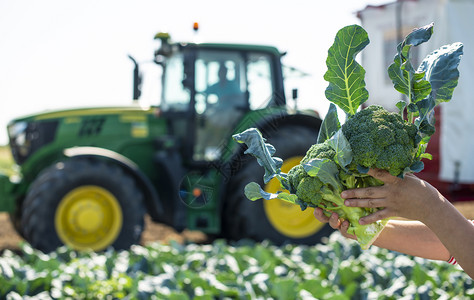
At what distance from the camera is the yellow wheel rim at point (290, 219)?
488 centimetres

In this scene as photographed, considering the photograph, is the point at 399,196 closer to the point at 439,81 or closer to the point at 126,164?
the point at 439,81

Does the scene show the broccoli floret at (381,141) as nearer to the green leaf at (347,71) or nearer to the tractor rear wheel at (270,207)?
the green leaf at (347,71)

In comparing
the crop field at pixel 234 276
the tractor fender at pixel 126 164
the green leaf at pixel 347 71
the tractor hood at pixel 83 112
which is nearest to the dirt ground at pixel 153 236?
the tractor fender at pixel 126 164

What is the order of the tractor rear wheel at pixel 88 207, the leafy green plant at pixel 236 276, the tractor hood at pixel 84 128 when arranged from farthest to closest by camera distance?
1. the tractor hood at pixel 84 128
2. the tractor rear wheel at pixel 88 207
3. the leafy green plant at pixel 236 276

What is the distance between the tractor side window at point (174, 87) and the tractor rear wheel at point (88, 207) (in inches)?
33.5

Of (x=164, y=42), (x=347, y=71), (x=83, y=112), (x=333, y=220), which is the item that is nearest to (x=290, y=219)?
(x=164, y=42)

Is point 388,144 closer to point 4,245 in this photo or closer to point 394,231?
Answer: point 394,231

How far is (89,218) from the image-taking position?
458 cm

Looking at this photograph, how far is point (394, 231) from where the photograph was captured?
149 cm

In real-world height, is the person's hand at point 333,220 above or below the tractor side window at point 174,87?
below

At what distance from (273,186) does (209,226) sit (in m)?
0.71

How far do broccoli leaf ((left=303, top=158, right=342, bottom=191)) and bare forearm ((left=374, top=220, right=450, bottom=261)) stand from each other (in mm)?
378

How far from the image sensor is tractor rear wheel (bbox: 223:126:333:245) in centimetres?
455

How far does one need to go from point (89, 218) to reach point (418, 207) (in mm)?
3873
